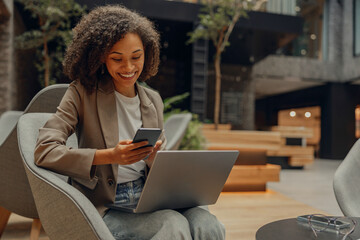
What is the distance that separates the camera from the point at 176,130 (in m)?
2.82

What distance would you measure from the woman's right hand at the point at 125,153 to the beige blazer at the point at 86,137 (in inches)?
2.0

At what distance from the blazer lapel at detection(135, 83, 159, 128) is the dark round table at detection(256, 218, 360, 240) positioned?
0.55 metres

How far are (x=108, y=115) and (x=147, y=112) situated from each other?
0.57 ft

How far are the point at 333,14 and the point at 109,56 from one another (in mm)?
→ 11838

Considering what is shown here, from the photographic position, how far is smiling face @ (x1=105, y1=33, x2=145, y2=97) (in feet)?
3.71

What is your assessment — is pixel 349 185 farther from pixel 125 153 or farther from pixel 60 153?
pixel 60 153

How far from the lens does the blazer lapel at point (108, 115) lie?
1.12 meters

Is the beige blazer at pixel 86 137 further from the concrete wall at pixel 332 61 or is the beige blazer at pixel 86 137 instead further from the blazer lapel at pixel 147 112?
the concrete wall at pixel 332 61

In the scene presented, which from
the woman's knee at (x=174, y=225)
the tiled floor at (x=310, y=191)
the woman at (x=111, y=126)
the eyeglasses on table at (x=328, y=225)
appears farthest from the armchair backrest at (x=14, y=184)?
the tiled floor at (x=310, y=191)

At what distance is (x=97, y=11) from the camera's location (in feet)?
3.89

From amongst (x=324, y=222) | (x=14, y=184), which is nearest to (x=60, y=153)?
(x=324, y=222)

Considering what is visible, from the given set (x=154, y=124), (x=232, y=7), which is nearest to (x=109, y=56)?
(x=154, y=124)

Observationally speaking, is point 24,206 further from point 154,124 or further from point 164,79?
point 164,79

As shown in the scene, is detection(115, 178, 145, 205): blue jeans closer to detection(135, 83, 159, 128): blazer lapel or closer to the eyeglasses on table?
detection(135, 83, 159, 128): blazer lapel
